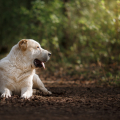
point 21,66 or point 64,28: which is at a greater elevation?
point 64,28

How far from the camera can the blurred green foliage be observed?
9.56 metres

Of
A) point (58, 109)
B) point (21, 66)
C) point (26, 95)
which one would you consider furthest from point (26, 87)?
point (58, 109)

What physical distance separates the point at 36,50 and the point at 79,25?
8.37 meters

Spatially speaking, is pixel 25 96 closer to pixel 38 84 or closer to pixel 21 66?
pixel 21 66

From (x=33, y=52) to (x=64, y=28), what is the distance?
8105 millimetres

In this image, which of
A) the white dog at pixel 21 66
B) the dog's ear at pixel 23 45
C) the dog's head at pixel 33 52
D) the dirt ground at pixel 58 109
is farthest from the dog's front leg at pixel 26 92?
the dog's ear at pixel 23 45

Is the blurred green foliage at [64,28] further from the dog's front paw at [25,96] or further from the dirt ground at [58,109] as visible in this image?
the dog's front paw at [25,96]

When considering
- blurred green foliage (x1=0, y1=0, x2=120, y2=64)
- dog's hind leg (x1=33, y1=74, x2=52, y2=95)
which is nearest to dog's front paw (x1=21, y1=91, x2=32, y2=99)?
dog's hind leg (x1=33, y1=74, x2=52, y2=95)

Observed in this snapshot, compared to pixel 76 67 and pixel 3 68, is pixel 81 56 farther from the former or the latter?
pixel 3 68

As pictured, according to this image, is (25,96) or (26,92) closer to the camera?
(25,96)

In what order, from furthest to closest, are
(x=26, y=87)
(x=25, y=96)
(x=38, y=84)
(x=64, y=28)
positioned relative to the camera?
(x=64, y=28) < (x=38, y=84) < (x=26, y=87) < (x=25, y=96)

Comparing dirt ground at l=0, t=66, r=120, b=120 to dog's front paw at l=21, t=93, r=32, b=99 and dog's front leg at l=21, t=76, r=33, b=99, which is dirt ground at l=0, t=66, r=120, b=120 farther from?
dog's front leg at l=21, t=76, r=33, b=99

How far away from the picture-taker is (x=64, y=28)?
41.4ft

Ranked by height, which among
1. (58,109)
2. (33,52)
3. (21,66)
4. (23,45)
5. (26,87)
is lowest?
(58,109)
